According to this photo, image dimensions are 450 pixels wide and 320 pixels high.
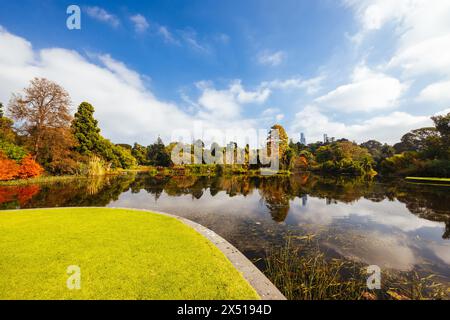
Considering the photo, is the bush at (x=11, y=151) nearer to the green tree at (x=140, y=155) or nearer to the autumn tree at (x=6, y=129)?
the autumn tree at (x=6, y=129)

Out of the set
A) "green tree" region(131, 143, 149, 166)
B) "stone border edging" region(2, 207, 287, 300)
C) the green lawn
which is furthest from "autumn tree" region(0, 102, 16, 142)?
"green tree" region(131, 143, 149, 166)

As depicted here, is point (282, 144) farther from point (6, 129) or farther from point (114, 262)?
point (6, 129)

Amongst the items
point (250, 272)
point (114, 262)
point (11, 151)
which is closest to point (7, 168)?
point (11, 151)

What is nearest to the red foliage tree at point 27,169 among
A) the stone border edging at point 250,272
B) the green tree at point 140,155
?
the stone border edging at point 250,272

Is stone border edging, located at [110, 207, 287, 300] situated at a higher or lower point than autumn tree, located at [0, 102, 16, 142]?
lower

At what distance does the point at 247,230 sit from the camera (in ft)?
21.2

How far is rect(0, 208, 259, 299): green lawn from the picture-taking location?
276 centimetres

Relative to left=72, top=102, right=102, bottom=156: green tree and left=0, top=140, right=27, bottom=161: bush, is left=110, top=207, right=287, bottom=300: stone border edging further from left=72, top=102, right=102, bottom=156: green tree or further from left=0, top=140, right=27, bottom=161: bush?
left=72, top=102, right=102, bottom=156: green tree

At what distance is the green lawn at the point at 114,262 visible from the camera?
9.05ft

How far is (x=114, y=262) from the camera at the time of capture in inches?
139

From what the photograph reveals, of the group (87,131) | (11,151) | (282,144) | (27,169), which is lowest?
(27,169)

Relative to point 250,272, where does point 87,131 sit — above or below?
above

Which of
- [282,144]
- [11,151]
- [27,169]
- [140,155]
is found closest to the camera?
[11,151]
